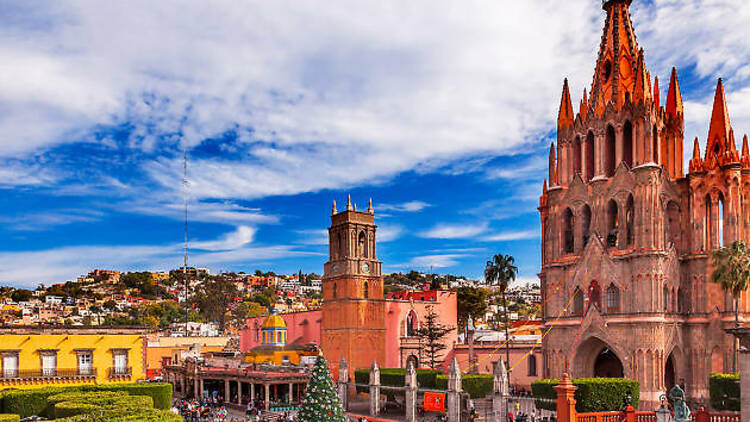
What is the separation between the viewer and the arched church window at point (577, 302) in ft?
140

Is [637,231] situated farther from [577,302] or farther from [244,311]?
[244,311]

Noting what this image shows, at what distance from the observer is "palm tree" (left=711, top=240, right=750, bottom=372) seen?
122 ft

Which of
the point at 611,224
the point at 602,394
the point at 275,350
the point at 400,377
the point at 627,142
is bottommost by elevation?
the point at 400,377

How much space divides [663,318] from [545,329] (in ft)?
27.4

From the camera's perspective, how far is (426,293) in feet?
221

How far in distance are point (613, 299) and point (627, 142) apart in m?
10.1

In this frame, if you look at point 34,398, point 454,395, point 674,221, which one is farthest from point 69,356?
point 674,221

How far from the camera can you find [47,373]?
41.5 m

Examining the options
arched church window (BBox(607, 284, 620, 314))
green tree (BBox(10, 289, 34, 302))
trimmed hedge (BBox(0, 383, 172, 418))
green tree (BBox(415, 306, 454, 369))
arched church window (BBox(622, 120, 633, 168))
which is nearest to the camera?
trimmed hedge (BBox(0, 383, 172, 418))

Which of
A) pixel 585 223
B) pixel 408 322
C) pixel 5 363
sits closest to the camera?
pixel 5 363

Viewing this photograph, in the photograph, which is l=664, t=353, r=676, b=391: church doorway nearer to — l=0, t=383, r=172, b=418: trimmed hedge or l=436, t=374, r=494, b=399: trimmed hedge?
l=436, t=374, r=494, b=399: trimmed hedge

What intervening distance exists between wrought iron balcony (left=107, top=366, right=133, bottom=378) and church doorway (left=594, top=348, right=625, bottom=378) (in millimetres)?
31536

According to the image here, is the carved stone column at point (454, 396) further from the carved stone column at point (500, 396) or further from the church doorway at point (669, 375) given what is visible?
the church doorway at point (669, 375)

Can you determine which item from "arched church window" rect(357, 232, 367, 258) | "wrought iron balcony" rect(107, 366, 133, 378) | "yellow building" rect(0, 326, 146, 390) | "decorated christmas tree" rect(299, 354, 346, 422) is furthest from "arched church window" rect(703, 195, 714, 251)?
"wrought iron balcony" rect(107, 366, 133, 378)
